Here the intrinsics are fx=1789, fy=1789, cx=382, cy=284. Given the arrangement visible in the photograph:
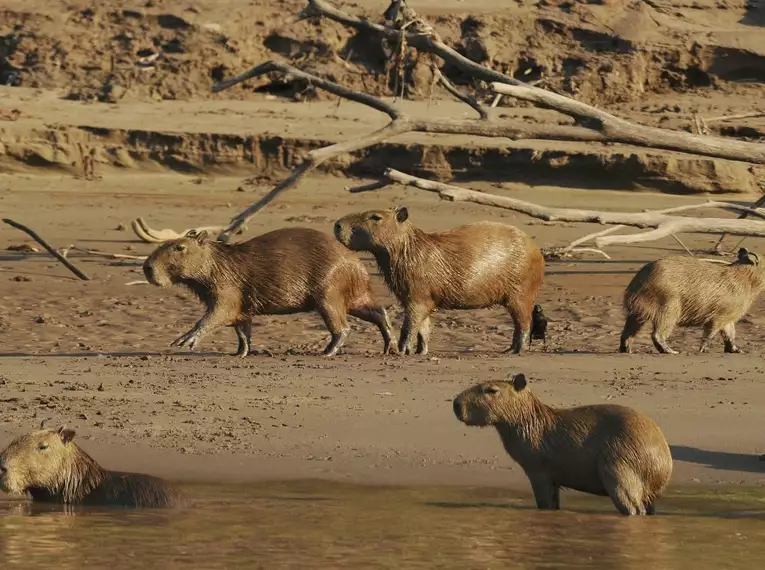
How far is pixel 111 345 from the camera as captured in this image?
13.4m

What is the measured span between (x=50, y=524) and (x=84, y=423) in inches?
60.1

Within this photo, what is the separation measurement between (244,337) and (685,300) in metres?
3.30

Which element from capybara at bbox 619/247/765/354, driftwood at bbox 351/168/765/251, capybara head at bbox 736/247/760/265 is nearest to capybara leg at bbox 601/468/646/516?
capybara at bbox 619/247/765/354

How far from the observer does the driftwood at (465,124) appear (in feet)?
45.6

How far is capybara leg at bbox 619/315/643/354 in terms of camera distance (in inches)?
519

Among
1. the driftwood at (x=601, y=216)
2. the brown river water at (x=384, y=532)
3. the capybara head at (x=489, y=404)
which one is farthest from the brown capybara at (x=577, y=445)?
the driftwood at (x=601, y=216)

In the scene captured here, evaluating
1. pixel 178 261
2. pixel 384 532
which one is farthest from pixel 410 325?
pixel 384 532

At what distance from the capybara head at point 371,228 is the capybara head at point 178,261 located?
99cm

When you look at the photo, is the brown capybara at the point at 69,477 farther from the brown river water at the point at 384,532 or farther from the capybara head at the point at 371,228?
the capybara head at the point at 371,228

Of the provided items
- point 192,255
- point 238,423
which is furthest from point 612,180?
point 238,423

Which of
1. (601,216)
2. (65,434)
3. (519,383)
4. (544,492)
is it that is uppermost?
(519,383)

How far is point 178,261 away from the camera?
12859 mm

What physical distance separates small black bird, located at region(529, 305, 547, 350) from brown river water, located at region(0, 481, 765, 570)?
4297 mm

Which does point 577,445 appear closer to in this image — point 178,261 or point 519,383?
point 519,383
